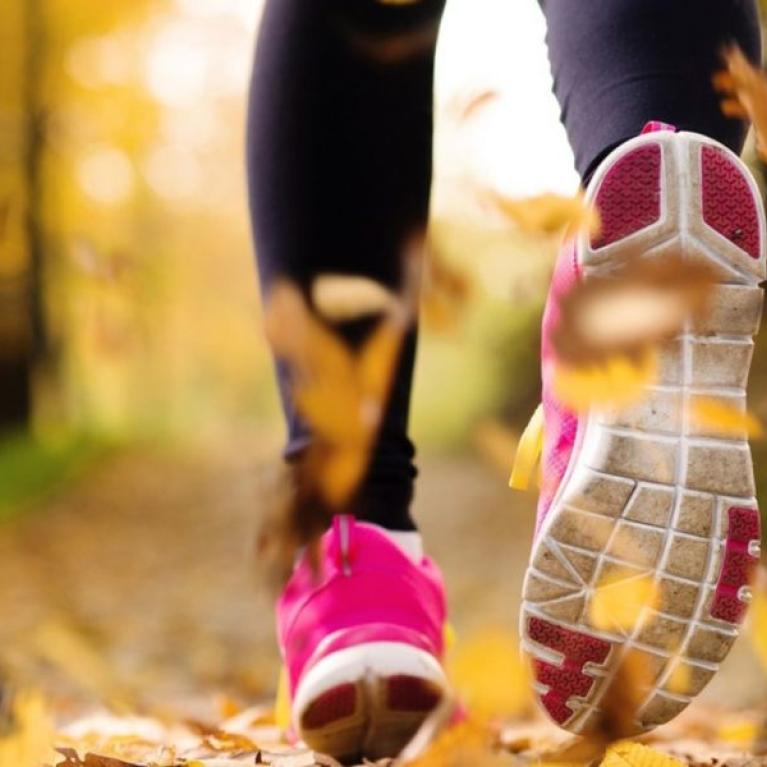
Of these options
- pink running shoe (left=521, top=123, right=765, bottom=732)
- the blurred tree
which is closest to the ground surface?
pink running shoe (left=521, top=123, right=765, bottom=732)

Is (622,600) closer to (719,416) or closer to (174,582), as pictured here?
(719,416)

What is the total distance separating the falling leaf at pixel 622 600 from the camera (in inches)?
37.3

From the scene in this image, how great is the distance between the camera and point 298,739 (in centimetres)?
125

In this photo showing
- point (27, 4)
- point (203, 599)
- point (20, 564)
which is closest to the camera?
point (203, 599)

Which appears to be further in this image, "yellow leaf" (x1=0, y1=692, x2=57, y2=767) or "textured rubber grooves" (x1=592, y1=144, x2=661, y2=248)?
"yellow leaf" (x1=0, y1=692, x2=57, y2=767)

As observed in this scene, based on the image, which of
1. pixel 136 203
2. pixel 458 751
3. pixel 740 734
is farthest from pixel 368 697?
pixel 136 203

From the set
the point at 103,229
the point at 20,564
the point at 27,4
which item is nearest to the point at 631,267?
the point at 20,564

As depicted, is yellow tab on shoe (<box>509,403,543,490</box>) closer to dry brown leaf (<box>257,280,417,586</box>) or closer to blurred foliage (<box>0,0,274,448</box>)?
dry brown leaf (<box>257,280,417,586</box>)

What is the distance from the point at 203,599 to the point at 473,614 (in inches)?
48.4

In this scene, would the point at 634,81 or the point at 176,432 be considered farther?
the point at 176,432

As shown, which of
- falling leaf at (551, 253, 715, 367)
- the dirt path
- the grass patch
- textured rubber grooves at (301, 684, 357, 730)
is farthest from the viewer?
the grass patch

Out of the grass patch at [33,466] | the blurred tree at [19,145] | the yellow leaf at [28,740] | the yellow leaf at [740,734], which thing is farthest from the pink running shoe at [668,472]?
the blurred tree at [19,145]

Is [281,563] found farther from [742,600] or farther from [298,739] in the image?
[742,600]

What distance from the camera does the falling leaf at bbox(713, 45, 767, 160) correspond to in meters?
1.00
